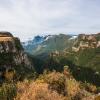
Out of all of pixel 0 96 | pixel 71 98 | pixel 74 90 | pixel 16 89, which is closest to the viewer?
pixel 0 96

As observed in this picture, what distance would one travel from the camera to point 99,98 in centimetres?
13238

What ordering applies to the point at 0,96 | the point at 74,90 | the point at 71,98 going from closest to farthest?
the point at 0,96 < the point at 71,98 < the point at 74,90

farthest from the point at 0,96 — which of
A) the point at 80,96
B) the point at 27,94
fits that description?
the point at 80,96

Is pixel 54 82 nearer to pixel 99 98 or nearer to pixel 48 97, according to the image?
pixel 99 98

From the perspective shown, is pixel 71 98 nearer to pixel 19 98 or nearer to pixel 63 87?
pixel 63 87

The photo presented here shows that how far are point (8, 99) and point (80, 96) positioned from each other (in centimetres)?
3386

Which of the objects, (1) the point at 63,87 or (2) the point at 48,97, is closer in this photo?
(2) the point at 48,97

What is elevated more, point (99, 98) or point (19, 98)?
point (19, 98)

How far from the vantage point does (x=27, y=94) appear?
95.4 m

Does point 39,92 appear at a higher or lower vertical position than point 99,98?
higher

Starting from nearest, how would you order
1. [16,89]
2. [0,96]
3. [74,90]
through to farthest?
1. [0,96]
2. [16,89]
3. [74,90]

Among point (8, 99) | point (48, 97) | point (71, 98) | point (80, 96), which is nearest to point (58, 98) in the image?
point (48, 97)

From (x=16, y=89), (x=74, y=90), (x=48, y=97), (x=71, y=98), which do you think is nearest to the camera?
(x=48, y=97)

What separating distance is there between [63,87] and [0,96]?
3837 centimetres
